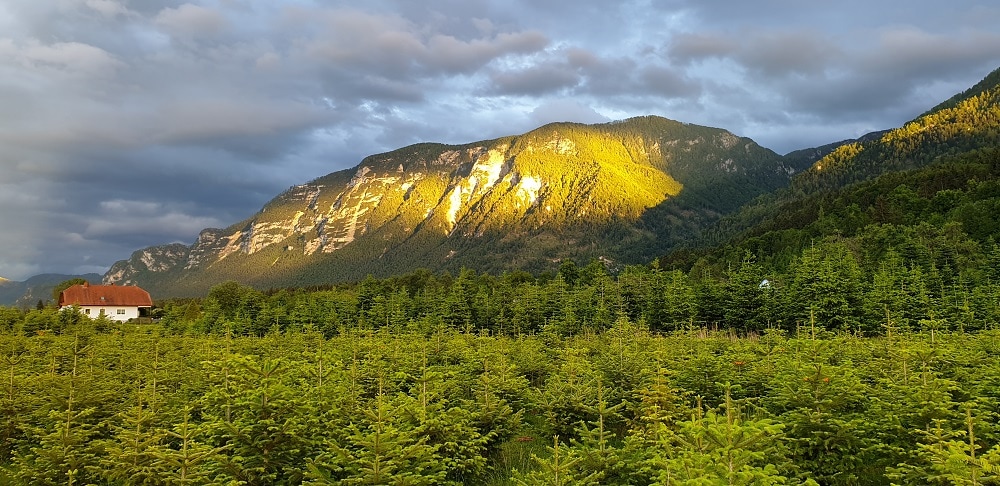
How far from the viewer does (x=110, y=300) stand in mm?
92938

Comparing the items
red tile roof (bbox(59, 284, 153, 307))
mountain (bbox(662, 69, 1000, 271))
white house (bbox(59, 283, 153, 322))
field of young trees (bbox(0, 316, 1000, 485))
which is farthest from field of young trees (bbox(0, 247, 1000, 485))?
red tile roof (bbox(59, 284, 153, 307))

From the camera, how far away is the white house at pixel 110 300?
3465 inches

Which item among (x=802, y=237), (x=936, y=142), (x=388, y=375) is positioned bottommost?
(x=388, y=375)

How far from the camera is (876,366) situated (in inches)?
A: 522

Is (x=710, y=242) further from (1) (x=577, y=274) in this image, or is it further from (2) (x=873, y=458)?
(2) (x=873, y=458)

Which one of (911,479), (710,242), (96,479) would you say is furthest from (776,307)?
(710,242)

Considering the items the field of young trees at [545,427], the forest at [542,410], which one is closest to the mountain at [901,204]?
the forest at [542,410]

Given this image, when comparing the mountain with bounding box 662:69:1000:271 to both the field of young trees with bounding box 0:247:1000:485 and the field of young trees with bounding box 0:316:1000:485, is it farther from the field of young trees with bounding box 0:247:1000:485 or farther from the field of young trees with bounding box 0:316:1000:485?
the field of young trees with bounding box 0:316:1000:485

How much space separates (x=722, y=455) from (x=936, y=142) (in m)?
238

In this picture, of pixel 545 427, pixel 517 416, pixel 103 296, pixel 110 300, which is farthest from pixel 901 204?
pixel 103 296

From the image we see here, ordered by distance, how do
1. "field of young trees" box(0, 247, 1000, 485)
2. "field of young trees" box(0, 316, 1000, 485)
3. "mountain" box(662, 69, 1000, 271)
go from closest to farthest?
"field of young trees" box(0, 316, 1000, 485)
"field of young trees" box(0, 247, 1000, 485)
"mountain" box(662, 69, 1000, 271)

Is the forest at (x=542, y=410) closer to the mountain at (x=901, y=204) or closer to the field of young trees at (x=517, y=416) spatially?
the field of young trees at (x=517, y=416)

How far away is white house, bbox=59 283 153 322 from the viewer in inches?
3465

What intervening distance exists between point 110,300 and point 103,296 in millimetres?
1257
